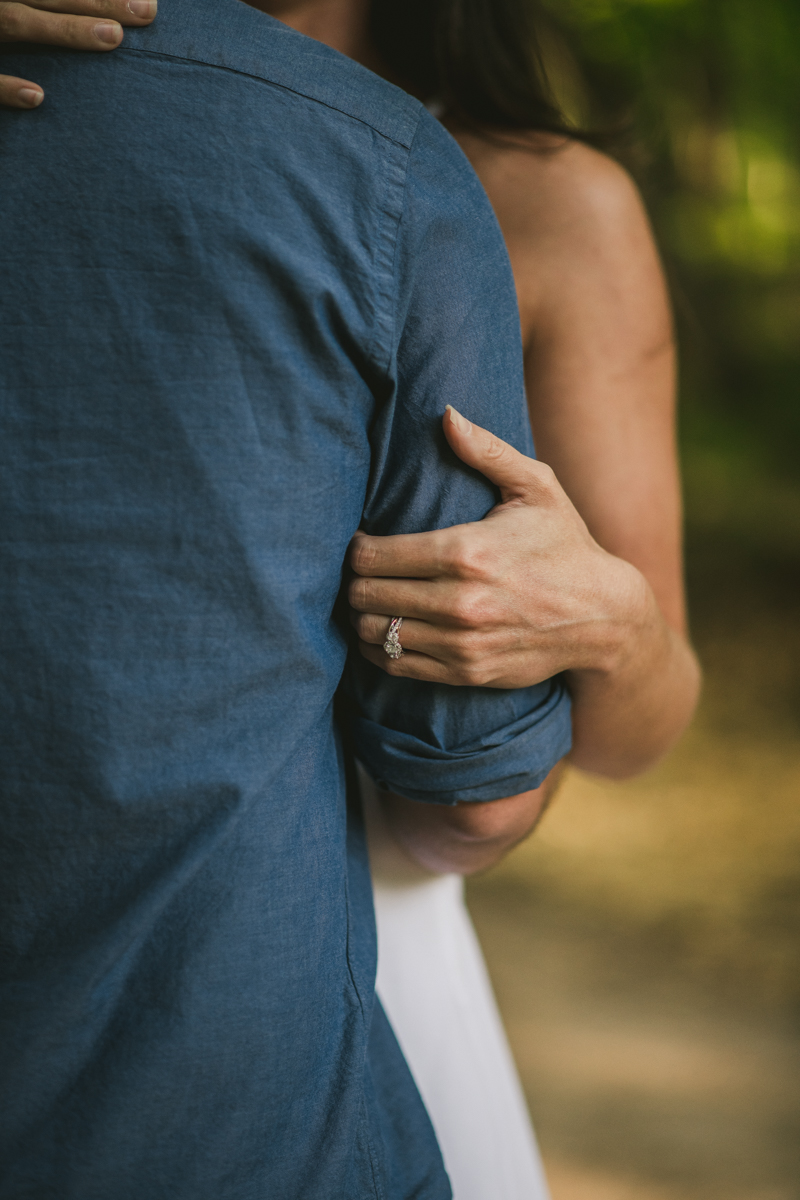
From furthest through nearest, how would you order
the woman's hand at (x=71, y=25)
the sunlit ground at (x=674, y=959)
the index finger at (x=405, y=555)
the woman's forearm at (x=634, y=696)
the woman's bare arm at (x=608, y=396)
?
the sunlit ground at (x=674, y=959), the woman's bare arm at (x=608, y=396), the woman's forearm at (x=634, y=696), the index finger at (x=405, y=555), the woman's hand at (x=71, y=25)

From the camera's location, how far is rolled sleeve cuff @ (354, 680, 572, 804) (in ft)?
2.49

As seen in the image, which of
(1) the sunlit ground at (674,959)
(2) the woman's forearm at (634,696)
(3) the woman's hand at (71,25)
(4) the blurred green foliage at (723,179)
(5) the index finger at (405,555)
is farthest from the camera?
(4) the blurred green foliage at (723,179)

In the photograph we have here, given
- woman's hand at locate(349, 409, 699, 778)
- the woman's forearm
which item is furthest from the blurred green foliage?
woman's hand at locate(349, 409, 699, 778)

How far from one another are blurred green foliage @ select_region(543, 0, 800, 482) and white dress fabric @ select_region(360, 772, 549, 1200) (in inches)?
67.3

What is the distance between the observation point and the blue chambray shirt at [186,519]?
24.0 inches

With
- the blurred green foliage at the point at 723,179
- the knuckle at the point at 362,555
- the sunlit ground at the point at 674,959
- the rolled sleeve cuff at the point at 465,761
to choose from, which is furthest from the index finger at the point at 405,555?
the sunlit ground at the point at 674,959

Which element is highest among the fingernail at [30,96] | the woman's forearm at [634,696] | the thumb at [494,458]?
the fingernail at [30,96]

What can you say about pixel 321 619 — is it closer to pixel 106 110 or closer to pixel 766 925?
pixel 106 110

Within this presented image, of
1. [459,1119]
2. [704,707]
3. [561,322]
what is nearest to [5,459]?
[561,322]

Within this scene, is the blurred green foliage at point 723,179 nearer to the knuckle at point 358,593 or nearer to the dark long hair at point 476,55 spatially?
the dark long hair at point 476,55

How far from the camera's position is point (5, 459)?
2.01 ft

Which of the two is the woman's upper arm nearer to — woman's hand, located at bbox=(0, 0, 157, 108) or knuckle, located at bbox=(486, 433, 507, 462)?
knuckle, located at bbox=(486, 433, 507, 462)

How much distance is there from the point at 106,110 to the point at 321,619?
0.37 meters

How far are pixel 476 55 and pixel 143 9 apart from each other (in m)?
0.57
